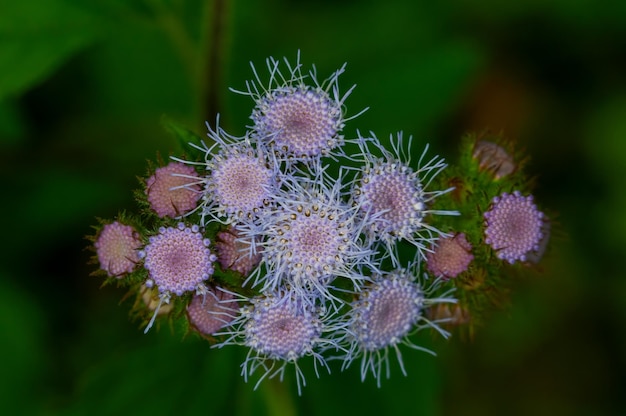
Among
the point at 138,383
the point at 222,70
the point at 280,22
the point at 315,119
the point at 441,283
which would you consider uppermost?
the point at 280,22

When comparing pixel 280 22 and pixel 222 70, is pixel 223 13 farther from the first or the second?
pixel 280 22

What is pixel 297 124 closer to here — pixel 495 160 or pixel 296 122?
pixel 296 122

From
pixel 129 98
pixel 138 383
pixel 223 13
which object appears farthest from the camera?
pixel 129 98

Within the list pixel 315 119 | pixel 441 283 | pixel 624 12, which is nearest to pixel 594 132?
pixel 624 12

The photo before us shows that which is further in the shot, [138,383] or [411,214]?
[138,383]

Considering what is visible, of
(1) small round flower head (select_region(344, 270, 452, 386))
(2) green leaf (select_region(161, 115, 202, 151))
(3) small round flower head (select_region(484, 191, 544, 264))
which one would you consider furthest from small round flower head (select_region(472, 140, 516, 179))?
(2) green leaf (select_region(161, 115, 202, 151))

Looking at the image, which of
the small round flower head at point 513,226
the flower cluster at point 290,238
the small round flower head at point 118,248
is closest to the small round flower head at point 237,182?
the flower cluster at point 290,238

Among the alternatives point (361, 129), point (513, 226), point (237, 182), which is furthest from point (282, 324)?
point (361, 129)

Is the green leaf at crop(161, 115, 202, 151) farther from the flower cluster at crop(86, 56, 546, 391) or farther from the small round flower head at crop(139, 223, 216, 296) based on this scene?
the small round flower head at crop(139, 223, 216, 296)
